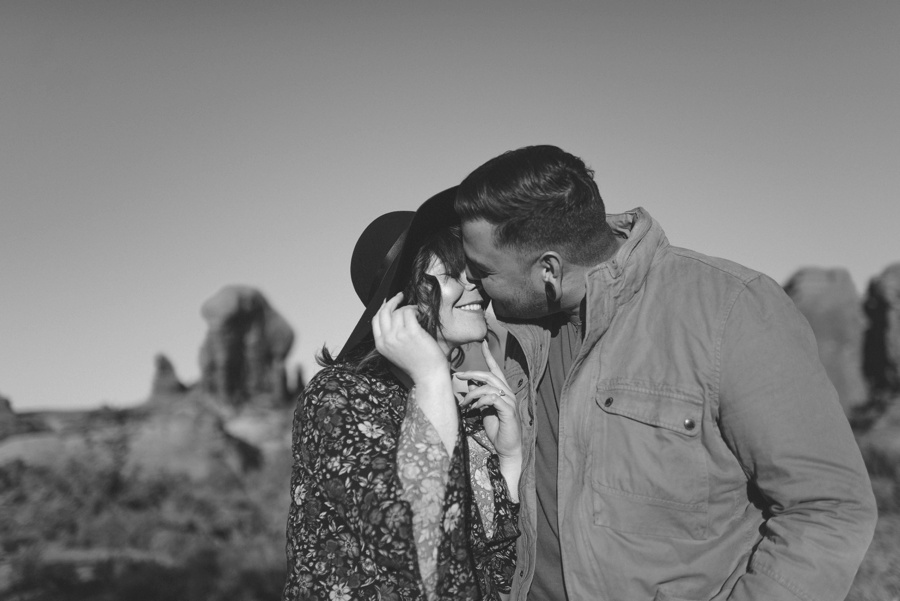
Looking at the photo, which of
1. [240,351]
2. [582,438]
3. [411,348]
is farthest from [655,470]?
[240,351]

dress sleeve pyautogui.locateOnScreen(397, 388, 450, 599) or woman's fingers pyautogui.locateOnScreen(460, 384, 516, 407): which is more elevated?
woman's fingers pyautogui.locateOnScreen(460, 384, 516, 407)

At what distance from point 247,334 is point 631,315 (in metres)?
39.5

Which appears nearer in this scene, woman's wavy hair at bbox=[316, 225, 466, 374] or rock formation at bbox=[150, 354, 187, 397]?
woman's wavy hair at bbox=[316, 225, 466, 374]

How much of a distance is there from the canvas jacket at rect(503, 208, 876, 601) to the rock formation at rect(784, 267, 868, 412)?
2968cm

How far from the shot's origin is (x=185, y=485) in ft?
85.4

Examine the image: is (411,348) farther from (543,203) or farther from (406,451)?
(543,203)

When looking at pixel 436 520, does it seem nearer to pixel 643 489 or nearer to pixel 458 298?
pixel 643 489

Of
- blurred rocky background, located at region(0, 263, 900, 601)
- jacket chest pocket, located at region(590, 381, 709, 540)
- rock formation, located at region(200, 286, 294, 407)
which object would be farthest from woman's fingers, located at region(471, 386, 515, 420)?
rock formation, located at region(200, 286, 294, 407)

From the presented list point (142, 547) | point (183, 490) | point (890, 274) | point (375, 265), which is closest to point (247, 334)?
point (183, 490)

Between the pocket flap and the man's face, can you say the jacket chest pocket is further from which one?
the man's face

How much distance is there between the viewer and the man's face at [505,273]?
2.44 meters

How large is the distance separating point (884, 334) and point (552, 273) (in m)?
31.6

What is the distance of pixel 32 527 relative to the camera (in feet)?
70.4

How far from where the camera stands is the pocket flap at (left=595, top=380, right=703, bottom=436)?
1.95 meters
